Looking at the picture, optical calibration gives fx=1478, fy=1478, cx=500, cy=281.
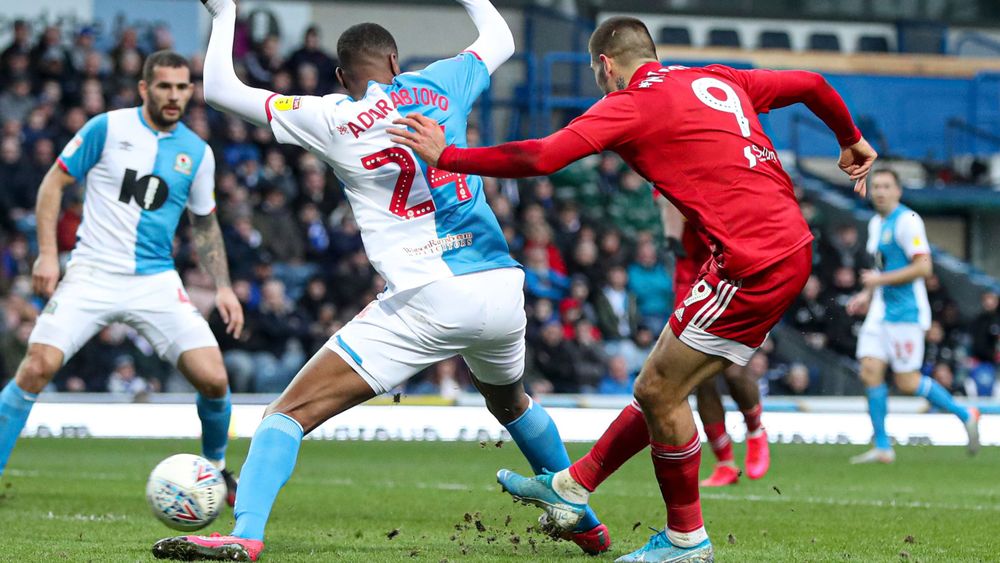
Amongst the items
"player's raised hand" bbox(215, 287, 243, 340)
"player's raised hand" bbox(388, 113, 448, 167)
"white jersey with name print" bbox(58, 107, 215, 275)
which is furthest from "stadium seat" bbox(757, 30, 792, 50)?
"player's raised hand" bbox(388, 113, 448, 167)

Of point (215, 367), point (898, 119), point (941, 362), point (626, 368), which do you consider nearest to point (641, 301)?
point (626, 368)

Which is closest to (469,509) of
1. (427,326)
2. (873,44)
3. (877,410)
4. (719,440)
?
(719,440)

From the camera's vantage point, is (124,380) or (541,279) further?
(541,279)

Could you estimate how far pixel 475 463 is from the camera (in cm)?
1254

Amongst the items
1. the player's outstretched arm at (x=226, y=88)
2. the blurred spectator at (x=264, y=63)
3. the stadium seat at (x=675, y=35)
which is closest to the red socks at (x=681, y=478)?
the player's outstretched arm at (x=226, y=88)

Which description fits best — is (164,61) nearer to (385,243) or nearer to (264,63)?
(385,243)

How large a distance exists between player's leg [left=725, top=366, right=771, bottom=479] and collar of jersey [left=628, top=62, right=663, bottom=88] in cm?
420

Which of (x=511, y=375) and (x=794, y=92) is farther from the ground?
(x=794, y=92)

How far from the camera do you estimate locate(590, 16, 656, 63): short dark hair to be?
6.21 metres

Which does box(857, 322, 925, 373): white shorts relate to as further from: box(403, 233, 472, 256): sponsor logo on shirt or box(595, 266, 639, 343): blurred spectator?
box(403, 233, 472, 256): sponsor logo on shirt

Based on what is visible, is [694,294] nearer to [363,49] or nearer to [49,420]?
[363,49]

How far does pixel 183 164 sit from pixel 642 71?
3.84 m

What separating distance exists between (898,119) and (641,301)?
24.3ft

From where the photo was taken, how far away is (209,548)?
5.70 m
